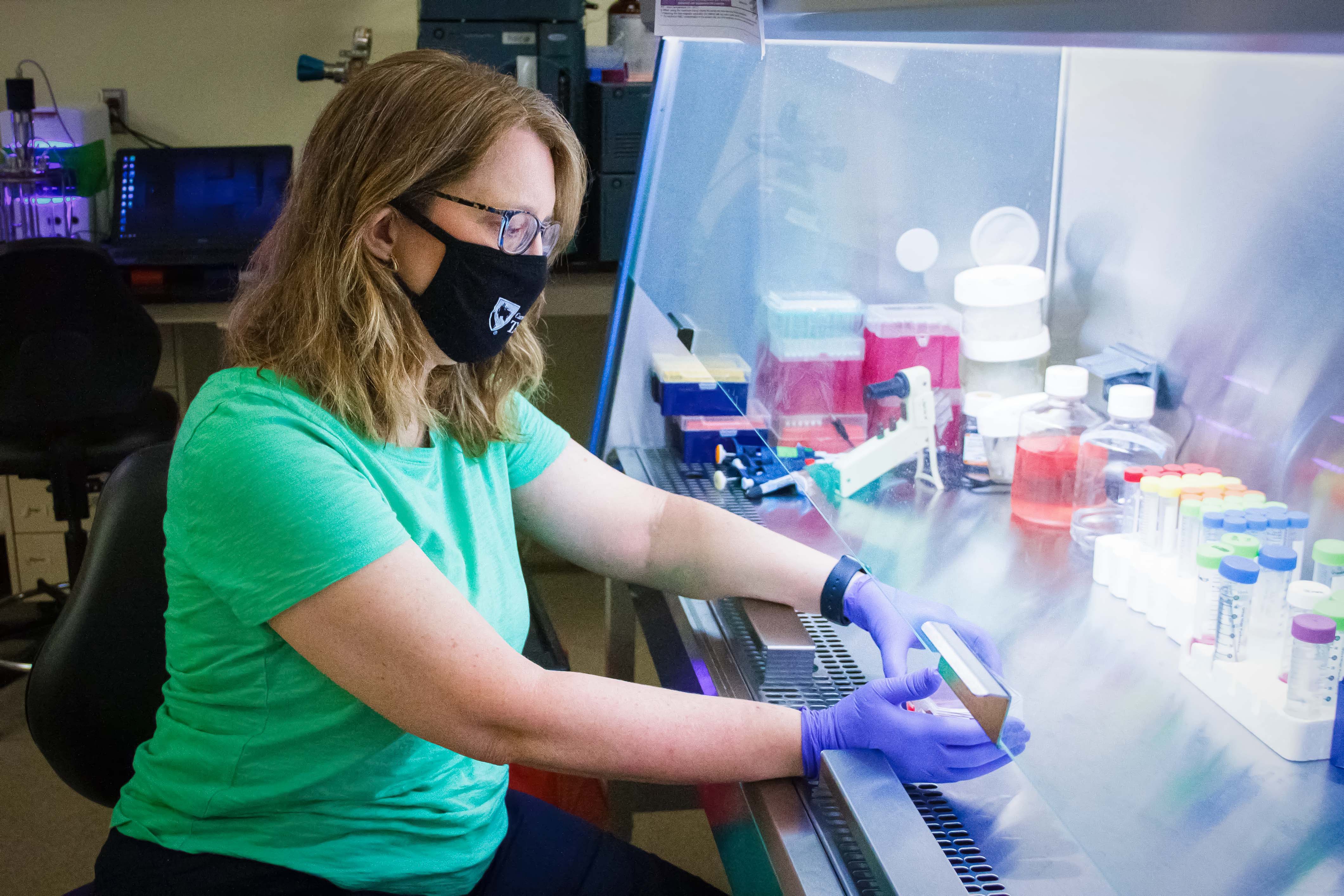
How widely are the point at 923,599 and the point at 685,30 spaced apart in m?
0.77

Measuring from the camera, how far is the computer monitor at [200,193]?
10.5 ft

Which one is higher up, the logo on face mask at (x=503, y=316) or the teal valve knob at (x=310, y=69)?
the teal valve knob at (x=310, y=69)

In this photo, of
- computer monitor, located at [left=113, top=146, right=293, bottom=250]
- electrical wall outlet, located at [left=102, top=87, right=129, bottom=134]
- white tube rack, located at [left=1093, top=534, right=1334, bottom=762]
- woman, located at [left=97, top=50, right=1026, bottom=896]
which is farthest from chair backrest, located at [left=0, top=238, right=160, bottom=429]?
white tube rack, located at [left=1093, top=534, right=1334, bottom=762]

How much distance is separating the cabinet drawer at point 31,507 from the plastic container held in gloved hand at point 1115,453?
8.87ft

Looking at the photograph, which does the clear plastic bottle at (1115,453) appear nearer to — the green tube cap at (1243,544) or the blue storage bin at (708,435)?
the green tube cap at (1243,544)

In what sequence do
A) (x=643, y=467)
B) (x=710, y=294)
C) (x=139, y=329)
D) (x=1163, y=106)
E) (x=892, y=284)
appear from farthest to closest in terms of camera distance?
(x=139, y=329) < (x=643, y=467) < (x=710, y=294) < (x=892, y=284) < (x=1163, y=106)

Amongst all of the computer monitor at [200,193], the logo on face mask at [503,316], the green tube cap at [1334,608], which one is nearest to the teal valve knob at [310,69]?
the computer monitor at [200,193]

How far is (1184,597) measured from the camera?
0.94m

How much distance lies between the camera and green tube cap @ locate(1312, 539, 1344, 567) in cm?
90

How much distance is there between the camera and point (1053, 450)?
125 centimetres

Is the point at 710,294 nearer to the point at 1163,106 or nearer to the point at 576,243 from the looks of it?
the point at 1163,106

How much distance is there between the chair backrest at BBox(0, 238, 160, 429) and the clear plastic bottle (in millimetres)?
2141

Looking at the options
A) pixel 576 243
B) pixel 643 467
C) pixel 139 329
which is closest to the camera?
pixel 643 467

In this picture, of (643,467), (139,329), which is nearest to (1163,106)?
(643,467)
